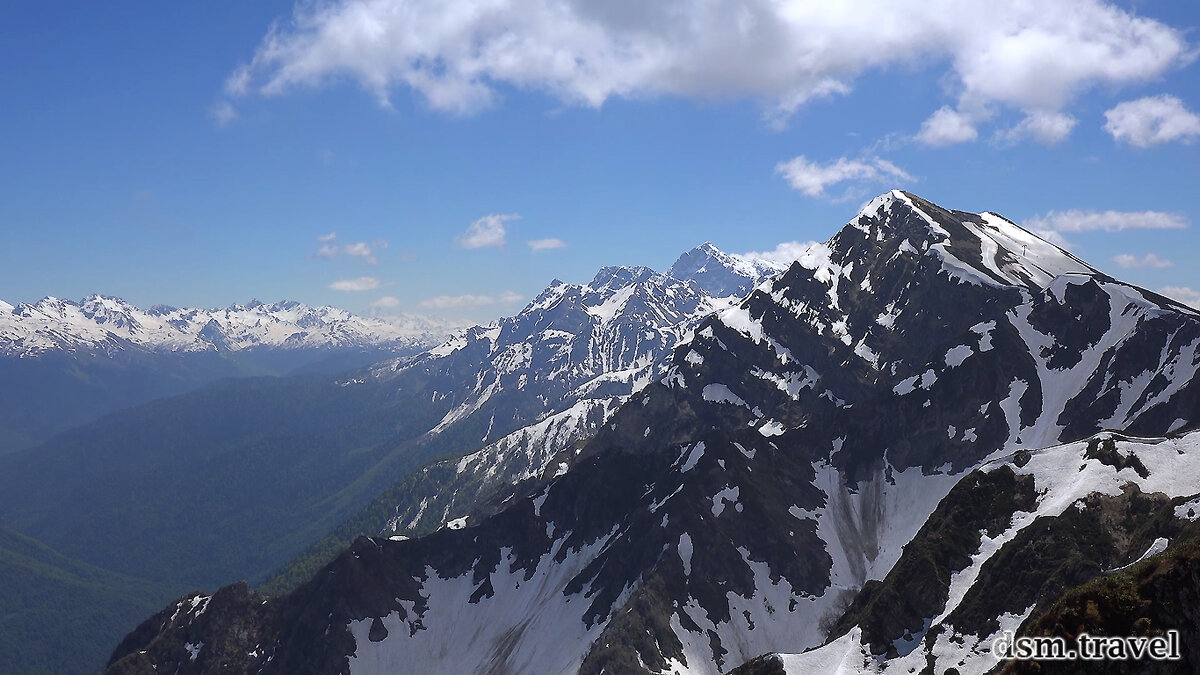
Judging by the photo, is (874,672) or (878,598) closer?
(874,672)

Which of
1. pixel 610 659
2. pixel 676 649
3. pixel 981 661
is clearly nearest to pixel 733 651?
pixel 676 649

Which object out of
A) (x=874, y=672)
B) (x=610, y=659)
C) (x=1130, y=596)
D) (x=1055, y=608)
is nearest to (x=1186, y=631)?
(x=1130, y=596)

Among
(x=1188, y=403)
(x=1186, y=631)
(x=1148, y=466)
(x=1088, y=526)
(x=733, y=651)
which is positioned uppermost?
(x=1188, y=403)

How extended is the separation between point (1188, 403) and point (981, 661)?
13310 cm

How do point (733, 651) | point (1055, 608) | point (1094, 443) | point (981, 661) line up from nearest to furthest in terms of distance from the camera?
point (1055, 608), point (981, 661), point (1094, 443), point (733, 651)

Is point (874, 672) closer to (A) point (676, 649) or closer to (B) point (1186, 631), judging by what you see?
(B) point (1186, 631)

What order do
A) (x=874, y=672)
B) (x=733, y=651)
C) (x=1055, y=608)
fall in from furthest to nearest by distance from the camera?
(x=733, y=651)
(x=874, y=672)
(x=1055, y=608)

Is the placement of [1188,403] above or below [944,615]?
above

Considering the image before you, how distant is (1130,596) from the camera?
7538 centimetres

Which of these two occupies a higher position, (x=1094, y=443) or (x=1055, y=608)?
(x=1094, y=443)

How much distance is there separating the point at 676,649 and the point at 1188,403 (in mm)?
142595

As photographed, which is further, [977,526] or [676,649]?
[676,649]

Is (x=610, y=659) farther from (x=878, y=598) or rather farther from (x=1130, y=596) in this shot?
(x=1130, y=596)

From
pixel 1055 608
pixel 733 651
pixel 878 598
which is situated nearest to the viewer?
pixel 1055 608
